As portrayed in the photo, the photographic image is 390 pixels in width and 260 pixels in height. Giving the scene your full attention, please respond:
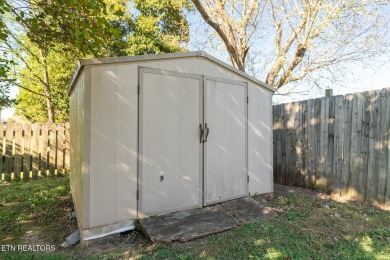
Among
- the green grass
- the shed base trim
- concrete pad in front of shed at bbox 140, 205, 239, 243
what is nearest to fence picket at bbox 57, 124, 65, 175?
the green grass

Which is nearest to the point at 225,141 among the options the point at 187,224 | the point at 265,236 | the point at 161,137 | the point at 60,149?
the point at 161,137

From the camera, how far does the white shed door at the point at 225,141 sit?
4188 millimetres

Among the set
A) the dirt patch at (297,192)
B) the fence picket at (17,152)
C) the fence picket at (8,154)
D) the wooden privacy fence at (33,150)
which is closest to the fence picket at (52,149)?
the wooden privacy fence at (33,150)

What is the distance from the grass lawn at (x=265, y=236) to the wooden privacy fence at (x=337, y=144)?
40cm

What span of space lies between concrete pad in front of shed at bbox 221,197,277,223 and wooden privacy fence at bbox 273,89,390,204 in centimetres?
178

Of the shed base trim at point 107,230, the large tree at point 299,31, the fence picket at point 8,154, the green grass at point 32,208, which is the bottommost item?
the green grass at point 32,208

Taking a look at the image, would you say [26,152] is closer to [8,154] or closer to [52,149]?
[8,154]

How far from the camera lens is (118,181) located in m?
3.35

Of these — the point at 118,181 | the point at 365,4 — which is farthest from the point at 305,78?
the point at 118,181

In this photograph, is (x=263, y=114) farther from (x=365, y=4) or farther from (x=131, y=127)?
(x=365, y=4)

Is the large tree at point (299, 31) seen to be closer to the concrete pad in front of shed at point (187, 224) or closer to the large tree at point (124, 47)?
the large tree at point (124, 47)

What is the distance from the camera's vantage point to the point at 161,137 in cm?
370

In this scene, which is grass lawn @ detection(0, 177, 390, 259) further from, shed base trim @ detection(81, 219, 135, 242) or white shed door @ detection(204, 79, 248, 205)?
white shed door @ detection(204, 79, 248, 205)

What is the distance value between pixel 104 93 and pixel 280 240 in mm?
2838
